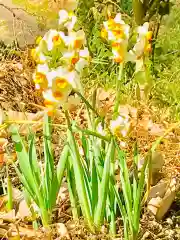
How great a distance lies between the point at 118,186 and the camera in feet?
7.27

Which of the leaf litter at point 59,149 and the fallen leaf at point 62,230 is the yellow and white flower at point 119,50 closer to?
the leaf litter at point 59,149

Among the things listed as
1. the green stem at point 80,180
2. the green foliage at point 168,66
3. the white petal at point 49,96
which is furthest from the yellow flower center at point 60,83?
the green foliage at point 168,66

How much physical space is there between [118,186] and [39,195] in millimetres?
313

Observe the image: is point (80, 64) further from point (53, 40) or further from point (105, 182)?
point (105, 182)

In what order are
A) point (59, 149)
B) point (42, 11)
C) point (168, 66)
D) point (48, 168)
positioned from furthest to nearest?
point (42, 11) → point (168, 66) → point (59, 149) → point (48, 168)

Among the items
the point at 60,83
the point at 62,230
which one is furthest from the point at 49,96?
the point at 62,230

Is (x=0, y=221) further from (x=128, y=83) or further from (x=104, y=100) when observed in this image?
(x=128, y=83)

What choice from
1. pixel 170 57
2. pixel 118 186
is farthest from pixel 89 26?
pixel 118 186

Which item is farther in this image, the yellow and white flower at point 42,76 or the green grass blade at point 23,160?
the green grass blade at point 23,160

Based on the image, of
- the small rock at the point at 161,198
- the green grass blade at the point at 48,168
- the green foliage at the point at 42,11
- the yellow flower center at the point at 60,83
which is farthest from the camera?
the green foliage at the point at 42,11

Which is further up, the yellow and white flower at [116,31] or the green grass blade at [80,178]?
the yellow and white flower at [116,31]

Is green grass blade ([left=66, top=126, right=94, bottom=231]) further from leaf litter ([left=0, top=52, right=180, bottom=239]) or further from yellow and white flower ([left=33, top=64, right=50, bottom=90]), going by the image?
yellow and white flower ([left=33, top=64, right=50, bottom=90])

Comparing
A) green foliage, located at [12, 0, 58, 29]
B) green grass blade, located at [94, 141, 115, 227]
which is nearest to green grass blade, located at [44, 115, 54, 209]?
green grass blade, located at [94, 141, 115, 227]

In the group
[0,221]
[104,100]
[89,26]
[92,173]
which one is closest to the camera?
[92,173]
